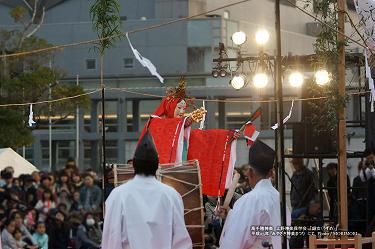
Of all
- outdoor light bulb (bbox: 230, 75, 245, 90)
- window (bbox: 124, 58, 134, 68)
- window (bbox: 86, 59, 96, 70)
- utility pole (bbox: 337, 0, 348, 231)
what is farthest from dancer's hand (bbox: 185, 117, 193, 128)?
window (bbox: 86, 59, 96, 70)

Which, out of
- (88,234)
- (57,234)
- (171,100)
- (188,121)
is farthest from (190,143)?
(88,234)

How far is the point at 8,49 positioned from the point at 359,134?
30.0 feet

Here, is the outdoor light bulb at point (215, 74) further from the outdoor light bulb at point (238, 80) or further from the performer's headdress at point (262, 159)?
the performer's headdress at point (262, 159)

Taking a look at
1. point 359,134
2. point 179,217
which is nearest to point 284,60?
point 179,217

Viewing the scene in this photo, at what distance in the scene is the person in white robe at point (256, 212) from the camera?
7590 mm

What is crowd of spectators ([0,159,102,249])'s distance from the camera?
16250 mm

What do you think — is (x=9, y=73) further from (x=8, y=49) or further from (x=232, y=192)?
(x=232, y=192)

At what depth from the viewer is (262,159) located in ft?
25.1

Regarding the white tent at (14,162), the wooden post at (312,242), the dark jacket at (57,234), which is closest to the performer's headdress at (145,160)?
the wooden post at (312,242)

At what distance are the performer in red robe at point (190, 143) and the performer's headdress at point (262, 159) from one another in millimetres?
3246

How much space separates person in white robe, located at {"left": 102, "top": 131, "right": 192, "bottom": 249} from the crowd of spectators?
335 inches

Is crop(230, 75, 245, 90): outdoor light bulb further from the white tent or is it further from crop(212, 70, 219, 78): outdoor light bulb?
the white tent

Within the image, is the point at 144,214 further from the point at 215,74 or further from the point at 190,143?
the point at 215,74

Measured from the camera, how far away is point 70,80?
33406 mm
